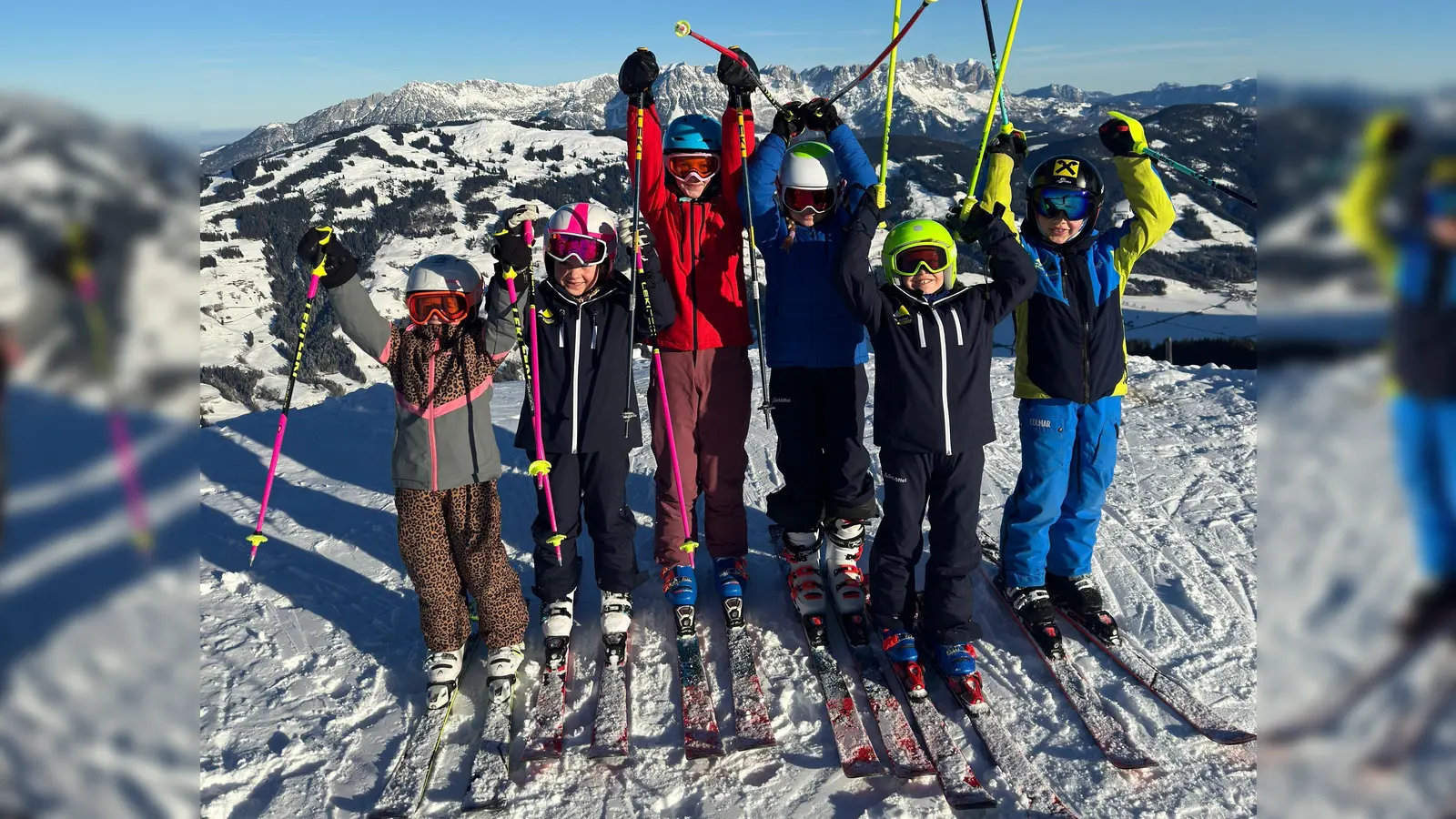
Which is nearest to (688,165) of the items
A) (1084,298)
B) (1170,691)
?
(1084,298)

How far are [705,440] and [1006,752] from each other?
6.32ft

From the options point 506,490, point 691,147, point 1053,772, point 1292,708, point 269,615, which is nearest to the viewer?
point 1292,708

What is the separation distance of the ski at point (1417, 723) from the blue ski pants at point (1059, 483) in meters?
3.39

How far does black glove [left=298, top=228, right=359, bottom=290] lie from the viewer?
3244mm

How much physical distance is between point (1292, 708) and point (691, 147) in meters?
3.63

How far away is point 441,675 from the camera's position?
3.60 meters

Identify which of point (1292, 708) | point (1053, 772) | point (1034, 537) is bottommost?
point (1053, 772)

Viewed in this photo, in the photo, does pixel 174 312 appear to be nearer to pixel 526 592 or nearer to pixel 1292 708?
pixel 1292 708

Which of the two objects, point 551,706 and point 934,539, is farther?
point 934,539

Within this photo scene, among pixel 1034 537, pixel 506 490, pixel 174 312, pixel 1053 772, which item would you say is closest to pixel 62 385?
pixel 174 312

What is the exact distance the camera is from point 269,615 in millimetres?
4367

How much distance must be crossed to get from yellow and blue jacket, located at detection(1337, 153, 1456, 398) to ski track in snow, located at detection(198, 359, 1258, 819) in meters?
2.87

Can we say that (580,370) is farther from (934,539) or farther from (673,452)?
(934,539)

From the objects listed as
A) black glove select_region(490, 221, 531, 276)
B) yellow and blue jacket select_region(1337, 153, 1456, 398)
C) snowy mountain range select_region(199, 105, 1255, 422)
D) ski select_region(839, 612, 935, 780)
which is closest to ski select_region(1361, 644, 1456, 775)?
yellow and blue jacket select_region(1337, 153, 1456, 398)
